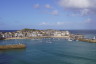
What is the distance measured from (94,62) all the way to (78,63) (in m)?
4.20

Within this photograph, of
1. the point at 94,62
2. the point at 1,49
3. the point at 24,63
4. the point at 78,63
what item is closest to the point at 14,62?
the point at 24,63

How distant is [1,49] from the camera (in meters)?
58.1

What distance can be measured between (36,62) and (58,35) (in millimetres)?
96186

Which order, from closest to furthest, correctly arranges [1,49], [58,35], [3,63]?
[3,63] → [1,49] → [58,35]

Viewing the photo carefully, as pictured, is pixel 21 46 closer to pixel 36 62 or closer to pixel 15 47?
pixel 15 47

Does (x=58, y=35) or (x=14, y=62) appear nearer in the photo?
(x=14, y=62)

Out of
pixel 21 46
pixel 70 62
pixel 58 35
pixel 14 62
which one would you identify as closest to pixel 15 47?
pixel 21 46

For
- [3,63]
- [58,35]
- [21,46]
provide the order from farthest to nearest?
[58,35] < [21,46] < [3,63]

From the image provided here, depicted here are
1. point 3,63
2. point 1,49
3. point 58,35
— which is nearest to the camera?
point 3,63

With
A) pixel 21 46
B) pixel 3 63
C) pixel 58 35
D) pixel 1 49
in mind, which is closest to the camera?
pixel 3 63

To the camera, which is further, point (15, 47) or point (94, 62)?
point (15, 47)

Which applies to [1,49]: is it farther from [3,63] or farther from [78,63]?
[78,63]

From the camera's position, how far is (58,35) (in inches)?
5281

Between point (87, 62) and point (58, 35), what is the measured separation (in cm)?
9597
